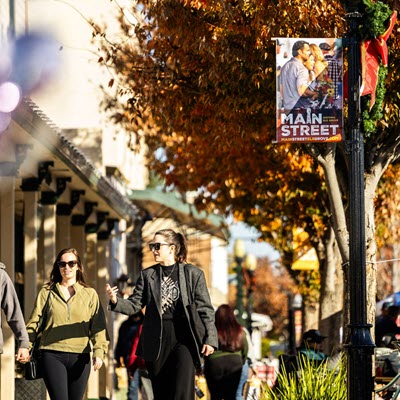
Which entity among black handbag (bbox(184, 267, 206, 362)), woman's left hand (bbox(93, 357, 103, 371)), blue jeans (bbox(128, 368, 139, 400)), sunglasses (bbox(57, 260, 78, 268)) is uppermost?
sunglasses (bbox(57, 260, 78, 268))

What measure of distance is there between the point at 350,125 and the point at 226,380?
4756mm

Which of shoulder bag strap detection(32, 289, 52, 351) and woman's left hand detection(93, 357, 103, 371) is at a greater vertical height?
shoulder bag strap detection(32, 289, 52, 351)

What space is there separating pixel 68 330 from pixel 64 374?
0.41m

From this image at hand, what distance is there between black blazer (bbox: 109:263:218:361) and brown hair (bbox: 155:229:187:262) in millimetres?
88

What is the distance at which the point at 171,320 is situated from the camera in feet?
35.6

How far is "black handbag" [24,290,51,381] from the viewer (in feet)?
36.1

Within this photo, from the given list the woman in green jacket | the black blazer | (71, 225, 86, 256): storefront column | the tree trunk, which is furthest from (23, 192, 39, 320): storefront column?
the black blazer

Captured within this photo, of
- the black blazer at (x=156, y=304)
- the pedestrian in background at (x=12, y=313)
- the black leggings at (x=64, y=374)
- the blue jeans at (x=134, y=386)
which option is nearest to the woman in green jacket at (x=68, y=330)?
the black leggings at (x=64, y=374)

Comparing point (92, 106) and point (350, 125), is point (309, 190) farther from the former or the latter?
point (350, 125)

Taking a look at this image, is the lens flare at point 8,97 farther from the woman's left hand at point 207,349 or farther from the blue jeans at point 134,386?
the blue jeans at point 134,386

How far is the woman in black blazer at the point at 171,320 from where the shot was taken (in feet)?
35.2

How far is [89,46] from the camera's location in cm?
3088

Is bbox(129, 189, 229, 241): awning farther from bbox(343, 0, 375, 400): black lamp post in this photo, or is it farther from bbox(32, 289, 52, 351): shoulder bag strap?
bbox(343, 0, 375, 400): black lamp post

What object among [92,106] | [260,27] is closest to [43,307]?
[260,27]
